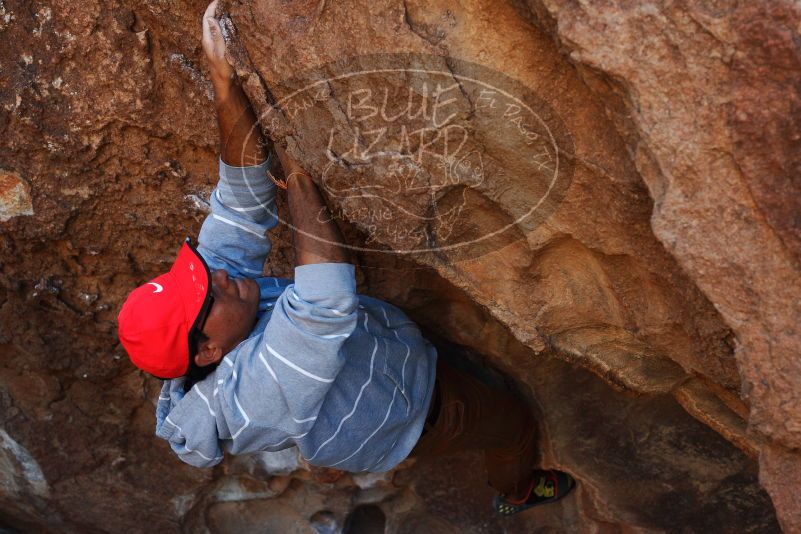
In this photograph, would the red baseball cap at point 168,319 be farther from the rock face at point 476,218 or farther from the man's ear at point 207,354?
the rock face at point 476,218

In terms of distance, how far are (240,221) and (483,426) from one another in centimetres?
82

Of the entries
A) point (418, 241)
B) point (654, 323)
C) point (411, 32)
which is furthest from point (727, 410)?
point (411, 32)

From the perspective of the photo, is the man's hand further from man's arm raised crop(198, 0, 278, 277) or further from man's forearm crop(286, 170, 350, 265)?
man's forearm crop(286, 170, 350, 265)

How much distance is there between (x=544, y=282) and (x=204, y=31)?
0.76 metres

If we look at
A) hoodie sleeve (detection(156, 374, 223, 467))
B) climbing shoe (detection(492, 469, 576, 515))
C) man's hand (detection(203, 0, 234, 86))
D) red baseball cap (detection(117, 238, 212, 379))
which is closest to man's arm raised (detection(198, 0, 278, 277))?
man's hand (detection(203, 0, 234, 86))

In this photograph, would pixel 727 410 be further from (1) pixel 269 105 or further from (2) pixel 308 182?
(1) pixel 269 105

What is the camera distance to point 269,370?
1.36m

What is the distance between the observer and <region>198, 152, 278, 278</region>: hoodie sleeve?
4.76 feet

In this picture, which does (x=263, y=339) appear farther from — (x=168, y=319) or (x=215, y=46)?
(x=215, y=46)

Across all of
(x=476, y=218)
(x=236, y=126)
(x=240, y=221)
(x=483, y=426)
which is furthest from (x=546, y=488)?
(x=236, y=126)

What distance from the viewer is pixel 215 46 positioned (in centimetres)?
135

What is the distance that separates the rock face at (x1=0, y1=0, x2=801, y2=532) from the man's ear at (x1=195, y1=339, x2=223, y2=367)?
14.4 inches

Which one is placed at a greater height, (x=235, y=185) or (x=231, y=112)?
(x=231, y=112)

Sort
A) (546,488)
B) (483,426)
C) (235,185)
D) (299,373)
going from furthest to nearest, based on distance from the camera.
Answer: (546,488) → (483,426) → (235,185) → (299,373)
